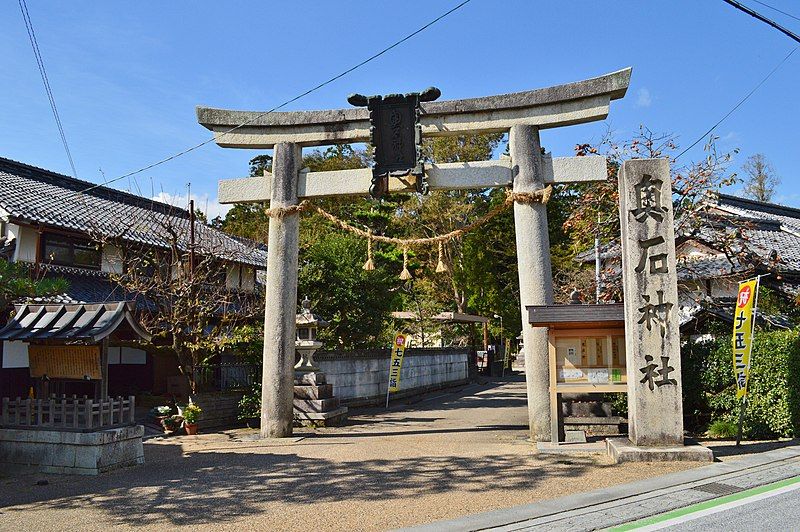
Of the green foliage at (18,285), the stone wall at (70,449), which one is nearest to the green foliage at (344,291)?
the stone wall at (70,449)

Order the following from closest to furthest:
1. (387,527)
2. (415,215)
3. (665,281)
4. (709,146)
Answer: (387,527) → (665,281) → (709,146) → (415,215)

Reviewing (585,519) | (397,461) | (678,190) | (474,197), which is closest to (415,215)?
(474,197)

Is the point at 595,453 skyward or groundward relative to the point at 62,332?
groundward

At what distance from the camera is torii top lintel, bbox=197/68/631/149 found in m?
11.9

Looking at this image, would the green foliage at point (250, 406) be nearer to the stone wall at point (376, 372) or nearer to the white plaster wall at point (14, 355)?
the stone wall at point (376, 372)

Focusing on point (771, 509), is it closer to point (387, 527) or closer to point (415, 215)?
point (387, 527)

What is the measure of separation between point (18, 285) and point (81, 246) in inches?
363

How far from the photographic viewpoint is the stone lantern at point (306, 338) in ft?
52.7

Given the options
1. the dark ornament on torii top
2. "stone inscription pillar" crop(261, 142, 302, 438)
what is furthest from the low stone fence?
the dark ornament on torii top

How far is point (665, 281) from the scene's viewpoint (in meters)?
9.76

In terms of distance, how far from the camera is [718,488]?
759 cm

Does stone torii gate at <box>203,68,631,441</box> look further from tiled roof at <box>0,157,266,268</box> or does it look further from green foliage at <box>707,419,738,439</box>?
tiled roof at <box>0,157,266,268</box>

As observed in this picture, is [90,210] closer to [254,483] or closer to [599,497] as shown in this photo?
[254,483]

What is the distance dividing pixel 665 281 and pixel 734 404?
3.83 metres
